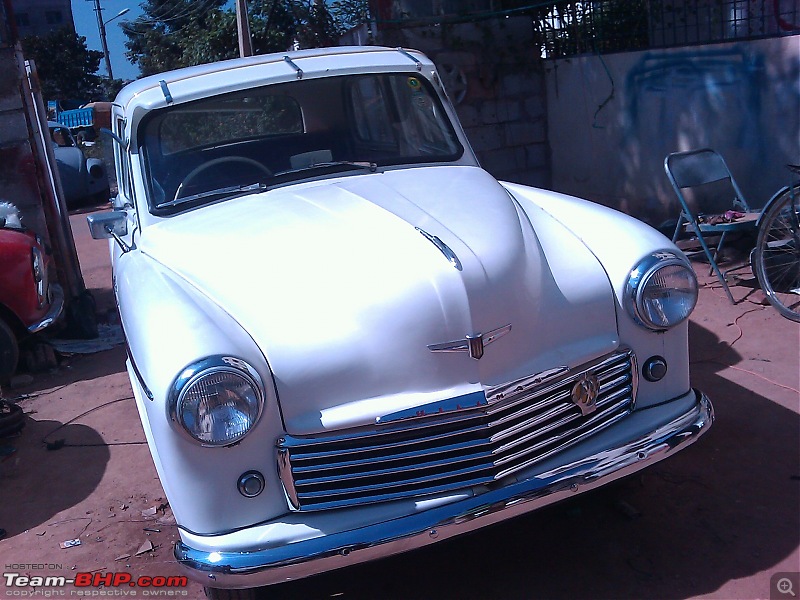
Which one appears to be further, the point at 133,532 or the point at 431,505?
the point at 133,532

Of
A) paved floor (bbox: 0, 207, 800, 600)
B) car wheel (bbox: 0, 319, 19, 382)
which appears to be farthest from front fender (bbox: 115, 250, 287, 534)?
car wheel (bbox: 0, 319, 19, 382)

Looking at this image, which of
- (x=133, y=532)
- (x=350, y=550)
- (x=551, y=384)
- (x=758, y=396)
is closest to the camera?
(x=350, y=550)

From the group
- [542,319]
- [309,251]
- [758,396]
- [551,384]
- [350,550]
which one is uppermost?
[309,251]

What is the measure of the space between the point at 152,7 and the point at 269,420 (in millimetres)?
25806

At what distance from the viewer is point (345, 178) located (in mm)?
3576

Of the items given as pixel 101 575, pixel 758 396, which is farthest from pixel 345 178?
pixel 758 396

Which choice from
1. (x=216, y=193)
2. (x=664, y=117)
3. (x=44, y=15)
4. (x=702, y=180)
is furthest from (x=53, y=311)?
(x=44, y=15)

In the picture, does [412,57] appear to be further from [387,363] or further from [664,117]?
[664,117]

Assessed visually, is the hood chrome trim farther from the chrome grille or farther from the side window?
the side window

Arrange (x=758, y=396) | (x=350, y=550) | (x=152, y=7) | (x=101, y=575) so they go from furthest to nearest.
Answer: (x=152, y=7) → (x=758, y=396) → (x=101, y=575) → (x=350, y=550)

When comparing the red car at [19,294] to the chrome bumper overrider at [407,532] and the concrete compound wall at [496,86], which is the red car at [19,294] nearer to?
the chrome bumper overrider at [407,532]

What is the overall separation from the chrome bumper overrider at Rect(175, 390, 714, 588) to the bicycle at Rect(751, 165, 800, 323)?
112 inches

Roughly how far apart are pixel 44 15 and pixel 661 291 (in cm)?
4615

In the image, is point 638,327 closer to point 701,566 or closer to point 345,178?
point 701,566
